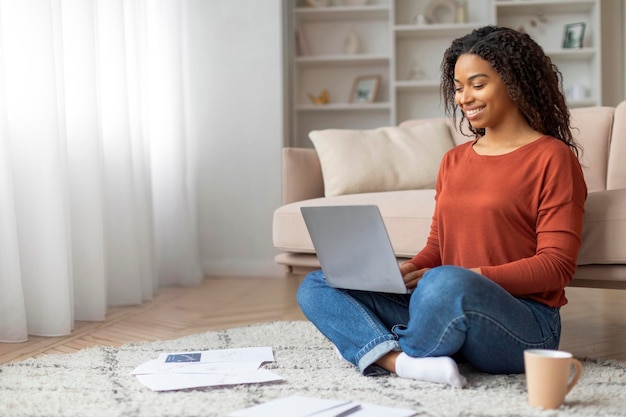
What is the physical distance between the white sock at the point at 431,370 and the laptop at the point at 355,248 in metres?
0.15

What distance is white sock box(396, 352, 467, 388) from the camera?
60.7 inches

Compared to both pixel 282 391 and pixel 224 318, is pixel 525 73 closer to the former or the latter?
pixel 282 391

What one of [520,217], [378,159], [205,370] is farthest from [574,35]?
[205,370]

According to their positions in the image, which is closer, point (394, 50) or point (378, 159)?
point (378, 159)

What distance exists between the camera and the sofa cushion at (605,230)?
1.92 m

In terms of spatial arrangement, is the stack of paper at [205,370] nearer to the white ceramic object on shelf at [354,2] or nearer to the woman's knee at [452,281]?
the woman's knee at [452,281]

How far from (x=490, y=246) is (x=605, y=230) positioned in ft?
1.51

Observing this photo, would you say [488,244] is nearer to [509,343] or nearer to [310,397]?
[509,343]

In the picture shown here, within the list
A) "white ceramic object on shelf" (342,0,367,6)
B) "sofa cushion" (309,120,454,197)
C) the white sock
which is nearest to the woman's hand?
the white sock

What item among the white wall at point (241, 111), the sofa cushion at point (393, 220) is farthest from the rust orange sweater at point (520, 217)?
the white wall at point (241, 111)

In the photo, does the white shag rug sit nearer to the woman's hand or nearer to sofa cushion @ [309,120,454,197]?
the woman's hand

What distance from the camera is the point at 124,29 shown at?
3193 mm

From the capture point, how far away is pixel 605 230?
1932 mm

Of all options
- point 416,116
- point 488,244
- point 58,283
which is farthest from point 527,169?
point 416,116
